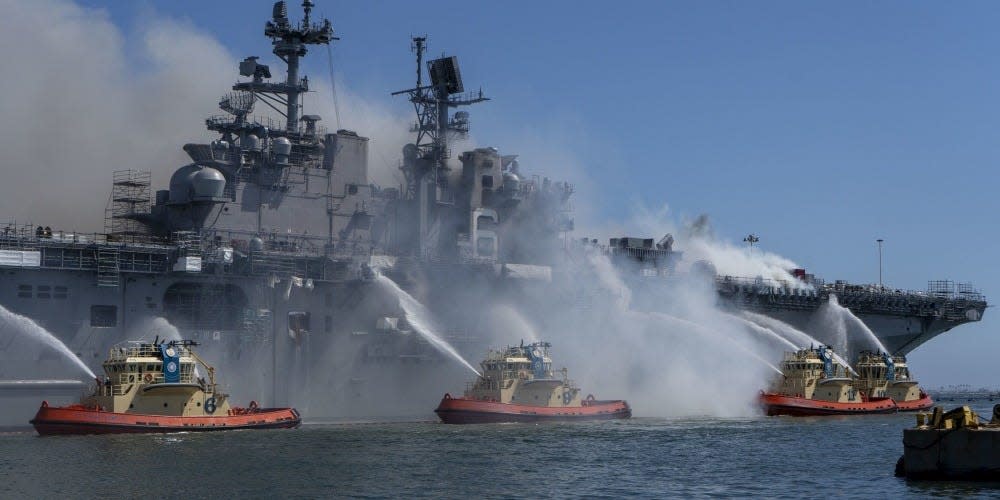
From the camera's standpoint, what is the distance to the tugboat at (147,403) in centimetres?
5172

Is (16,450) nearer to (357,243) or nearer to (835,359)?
(357,243)

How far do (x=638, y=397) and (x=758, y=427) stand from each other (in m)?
18.5

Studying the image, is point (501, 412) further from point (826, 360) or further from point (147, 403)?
point (826, 360)

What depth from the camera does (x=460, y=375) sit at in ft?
247

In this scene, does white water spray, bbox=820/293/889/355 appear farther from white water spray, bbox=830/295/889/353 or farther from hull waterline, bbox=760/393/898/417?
hull waterline, bbox=760/393/898/417

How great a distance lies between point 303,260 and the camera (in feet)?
230

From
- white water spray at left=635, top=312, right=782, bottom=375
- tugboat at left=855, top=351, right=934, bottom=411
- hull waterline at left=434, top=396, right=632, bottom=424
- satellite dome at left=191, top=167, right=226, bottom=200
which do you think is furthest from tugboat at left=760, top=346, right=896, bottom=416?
satellite dome at left=191, top=167, right=226, bottom=200

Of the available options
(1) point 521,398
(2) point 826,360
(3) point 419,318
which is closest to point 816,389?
(2) point 826,360

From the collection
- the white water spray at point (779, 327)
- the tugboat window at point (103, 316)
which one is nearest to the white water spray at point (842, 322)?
the white water spray at point (779, 327)

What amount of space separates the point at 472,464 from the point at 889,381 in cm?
3937

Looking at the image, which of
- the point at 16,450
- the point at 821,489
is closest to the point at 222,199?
the point at 16,450

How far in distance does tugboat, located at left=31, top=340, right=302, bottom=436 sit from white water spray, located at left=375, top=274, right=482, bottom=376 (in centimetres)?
1603

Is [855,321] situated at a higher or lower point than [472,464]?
higher

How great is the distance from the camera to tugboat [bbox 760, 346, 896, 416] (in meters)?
67.9
